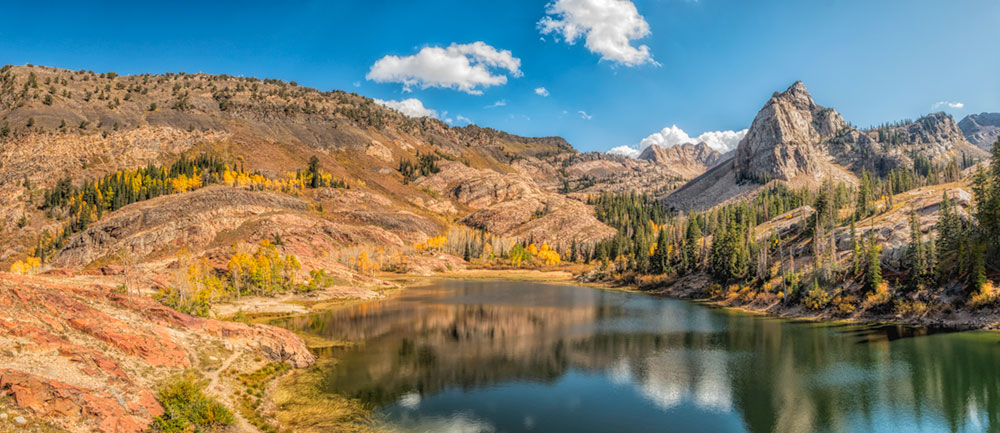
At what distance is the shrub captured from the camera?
26459mm

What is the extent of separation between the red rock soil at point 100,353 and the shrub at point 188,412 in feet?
2.17

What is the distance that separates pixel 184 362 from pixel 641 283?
130613mm

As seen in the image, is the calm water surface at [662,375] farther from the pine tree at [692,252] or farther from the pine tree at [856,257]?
the pine tree at [692,252]

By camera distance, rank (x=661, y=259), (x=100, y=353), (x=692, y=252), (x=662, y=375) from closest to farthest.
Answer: (x=100, y=353) < (x=662, y=375) < (x=692, y=252) < (x=661, y=259)

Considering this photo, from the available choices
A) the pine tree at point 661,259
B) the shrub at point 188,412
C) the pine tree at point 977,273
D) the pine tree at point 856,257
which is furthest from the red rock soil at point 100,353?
the pine tree at point 661,259

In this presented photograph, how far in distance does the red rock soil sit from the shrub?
0.66m

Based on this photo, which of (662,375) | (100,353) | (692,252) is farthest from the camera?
(692,252)

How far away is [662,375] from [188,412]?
41113 millimetres

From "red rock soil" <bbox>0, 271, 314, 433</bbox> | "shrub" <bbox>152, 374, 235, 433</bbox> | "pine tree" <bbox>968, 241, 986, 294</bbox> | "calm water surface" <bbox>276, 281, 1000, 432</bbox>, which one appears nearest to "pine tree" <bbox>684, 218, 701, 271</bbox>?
"calm water surface" <bbox>276, 281, 1000, 432</bbox>

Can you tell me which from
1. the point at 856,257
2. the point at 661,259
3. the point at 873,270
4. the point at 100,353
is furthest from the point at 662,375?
the point at 661,259

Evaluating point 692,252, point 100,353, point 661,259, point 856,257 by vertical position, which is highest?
point 692,252

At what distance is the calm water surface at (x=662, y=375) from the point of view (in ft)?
116

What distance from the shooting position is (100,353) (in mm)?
30766

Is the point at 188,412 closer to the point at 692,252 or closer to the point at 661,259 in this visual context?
the point at 692,252
